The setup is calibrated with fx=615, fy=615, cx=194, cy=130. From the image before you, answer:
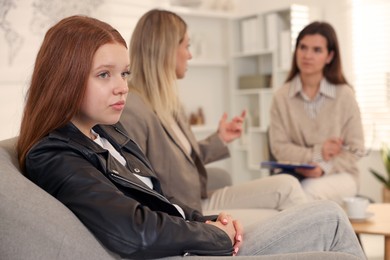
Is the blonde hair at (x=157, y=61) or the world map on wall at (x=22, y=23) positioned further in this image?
the world map on wall at (x=22, y=23)

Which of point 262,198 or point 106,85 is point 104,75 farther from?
point 262,198

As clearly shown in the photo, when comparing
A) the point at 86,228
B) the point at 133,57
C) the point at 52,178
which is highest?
the point at 133,57

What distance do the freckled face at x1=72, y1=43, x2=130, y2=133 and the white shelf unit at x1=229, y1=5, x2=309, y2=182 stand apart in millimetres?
3625

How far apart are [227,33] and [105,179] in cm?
465

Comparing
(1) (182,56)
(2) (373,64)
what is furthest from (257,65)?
(1) (182,56)

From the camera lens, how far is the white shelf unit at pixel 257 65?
17.4 ft

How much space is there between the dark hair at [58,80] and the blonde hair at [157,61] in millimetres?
1023

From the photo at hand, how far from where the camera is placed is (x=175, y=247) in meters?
1.43

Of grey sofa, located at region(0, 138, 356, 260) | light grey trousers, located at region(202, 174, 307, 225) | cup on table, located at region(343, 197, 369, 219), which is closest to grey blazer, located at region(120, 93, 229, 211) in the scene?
light grey trousers, located at region(202, 174, 307, 225)

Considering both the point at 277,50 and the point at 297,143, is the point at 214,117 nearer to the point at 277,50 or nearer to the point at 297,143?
the point at 277,50

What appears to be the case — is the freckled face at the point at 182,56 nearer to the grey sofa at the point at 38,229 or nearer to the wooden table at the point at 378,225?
the wooden table at the point at 378,225

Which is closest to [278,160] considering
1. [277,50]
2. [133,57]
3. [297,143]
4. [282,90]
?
[297,143]

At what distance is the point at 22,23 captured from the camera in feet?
11.4

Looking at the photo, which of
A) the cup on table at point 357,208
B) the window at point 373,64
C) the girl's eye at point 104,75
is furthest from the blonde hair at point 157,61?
the window at point 373,64
